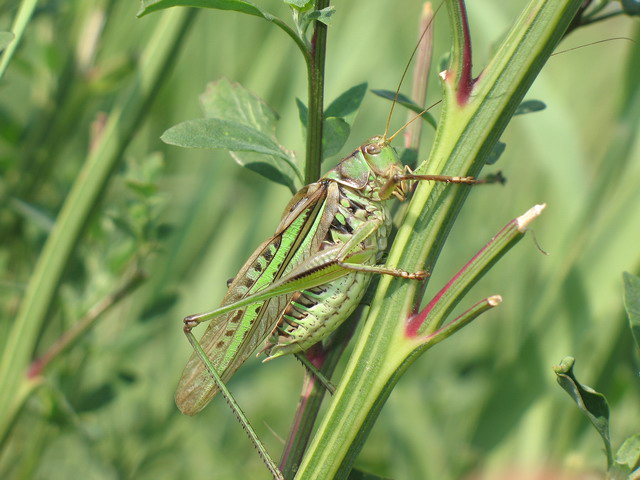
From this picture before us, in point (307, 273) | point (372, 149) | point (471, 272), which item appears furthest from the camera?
point (372, 149)

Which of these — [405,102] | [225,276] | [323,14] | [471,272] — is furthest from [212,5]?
[225,276]

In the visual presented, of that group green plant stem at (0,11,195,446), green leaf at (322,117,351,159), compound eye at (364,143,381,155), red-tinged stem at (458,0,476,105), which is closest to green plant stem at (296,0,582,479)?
red-tinged stem at (458,0,476,105)

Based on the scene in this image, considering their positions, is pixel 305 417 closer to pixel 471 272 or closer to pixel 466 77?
pixel 471 272

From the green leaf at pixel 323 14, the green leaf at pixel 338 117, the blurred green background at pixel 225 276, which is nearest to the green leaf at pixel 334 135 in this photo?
the green leaf at pixel 338 117

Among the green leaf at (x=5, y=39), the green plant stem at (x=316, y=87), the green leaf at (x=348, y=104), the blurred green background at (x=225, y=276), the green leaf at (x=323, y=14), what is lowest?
the blurred green background at (x=225, y=276)

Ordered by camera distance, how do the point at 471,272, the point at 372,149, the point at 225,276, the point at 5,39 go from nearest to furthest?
the point at 471,272, the point at 5,39, the point at 372,149, the point at 225,276

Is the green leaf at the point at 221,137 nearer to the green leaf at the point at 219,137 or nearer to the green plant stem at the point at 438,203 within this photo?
the green leaf at the point at 219,137
